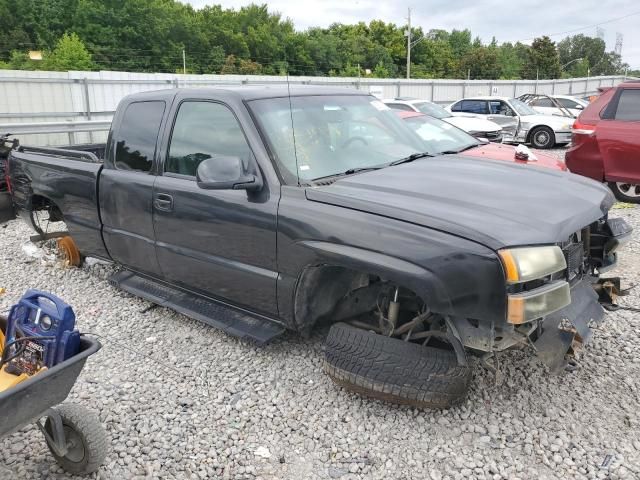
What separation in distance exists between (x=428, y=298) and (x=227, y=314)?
1.62m

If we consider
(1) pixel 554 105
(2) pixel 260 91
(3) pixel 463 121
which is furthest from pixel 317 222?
(1) pixel 554 105

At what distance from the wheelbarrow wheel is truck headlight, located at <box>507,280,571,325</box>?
6.30 ft

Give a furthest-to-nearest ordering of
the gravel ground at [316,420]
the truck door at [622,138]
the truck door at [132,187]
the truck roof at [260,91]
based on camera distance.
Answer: the truck door at [622,138] < the truck door at [132,187] < the truck roof at [260,91] < the gravel ground at [316,420]

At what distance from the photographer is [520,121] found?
15719mm

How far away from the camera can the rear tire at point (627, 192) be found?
8148 millimetres

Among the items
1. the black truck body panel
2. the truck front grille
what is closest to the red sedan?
the black truck body panel

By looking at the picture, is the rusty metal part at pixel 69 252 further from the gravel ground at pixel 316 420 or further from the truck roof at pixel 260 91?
the truck roof at pixel 260 91

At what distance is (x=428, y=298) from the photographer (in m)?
2.64

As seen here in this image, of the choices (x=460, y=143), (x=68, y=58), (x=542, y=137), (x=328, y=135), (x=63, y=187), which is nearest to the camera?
(x=328, y=135)

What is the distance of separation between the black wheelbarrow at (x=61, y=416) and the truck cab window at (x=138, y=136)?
1.95m

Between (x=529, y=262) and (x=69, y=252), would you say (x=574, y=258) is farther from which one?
(x=69, y=252)

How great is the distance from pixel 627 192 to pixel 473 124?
5.73m

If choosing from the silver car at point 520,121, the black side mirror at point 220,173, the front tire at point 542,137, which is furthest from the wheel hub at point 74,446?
the front tire at point 542,137

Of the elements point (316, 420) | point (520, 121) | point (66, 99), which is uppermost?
point (66, 99)
